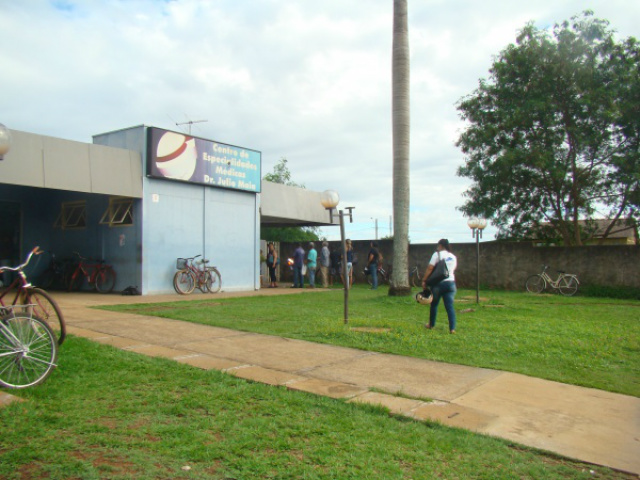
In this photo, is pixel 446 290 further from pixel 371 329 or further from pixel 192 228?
pixel 192 228

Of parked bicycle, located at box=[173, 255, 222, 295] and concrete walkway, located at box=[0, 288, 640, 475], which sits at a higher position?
parked bicycle, located at box=[173, 255, 222, 295]

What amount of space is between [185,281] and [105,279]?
7.70 feet

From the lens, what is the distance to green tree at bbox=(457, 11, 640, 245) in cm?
2034

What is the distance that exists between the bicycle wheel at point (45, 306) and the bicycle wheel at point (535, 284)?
17.6 metres

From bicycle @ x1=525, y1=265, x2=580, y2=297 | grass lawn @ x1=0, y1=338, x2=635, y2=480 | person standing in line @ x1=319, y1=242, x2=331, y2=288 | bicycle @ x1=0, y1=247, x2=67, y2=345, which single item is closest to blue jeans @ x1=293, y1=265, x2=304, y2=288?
person standing in line @ x1=319, y1=242, x2=331, y2=288

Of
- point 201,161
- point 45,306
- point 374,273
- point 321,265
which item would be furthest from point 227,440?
point 321,265

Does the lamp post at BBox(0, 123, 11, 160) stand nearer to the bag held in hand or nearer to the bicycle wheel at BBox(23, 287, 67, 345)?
the bicycle wheel at BBox(23, 287, 67, 345)

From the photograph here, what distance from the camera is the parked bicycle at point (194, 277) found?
15.8 m

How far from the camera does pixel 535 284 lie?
1988cm

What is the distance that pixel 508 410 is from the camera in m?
4.82

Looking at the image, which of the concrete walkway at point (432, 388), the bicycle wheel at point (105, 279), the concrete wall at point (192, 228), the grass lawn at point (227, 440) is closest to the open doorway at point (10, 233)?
the bicycle wheel at point (105, 279)

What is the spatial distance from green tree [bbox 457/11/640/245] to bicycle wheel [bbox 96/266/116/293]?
49.0 feet

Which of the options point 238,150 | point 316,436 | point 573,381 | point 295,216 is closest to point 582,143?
point 295,216

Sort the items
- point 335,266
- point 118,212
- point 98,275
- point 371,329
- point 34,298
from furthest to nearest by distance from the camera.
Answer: point 335,266 → point 98,275 → point 118,212 → point 371,329 → point 34,298
